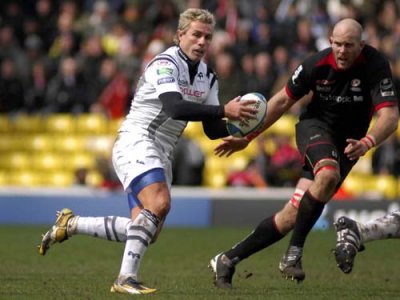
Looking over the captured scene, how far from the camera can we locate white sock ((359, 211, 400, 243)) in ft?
33.8

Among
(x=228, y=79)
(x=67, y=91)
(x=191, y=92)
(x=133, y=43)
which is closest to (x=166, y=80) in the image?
(x=191, y=92)

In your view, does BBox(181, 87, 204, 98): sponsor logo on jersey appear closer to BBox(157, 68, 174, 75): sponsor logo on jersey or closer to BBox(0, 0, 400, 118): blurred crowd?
BBox(157, 68, 174, 75): sponsor logo on jersey

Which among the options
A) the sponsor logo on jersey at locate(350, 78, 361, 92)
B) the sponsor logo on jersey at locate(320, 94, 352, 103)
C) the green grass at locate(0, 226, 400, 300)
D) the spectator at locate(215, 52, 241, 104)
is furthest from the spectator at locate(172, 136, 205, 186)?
the sponsor logo on jersey at locate(350, 78, 361, 92)

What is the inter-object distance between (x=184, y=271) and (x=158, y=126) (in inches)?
105

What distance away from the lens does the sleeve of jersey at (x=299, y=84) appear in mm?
10406

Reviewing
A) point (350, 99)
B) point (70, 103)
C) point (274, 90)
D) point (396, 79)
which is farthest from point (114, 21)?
point (350, 99)

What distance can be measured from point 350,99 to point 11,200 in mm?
11333

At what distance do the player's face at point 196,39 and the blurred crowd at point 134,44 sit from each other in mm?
11462

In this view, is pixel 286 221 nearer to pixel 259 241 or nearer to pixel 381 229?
pixel 259 241

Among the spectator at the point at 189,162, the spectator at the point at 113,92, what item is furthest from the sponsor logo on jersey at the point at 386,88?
the spectator at the point at 113,92

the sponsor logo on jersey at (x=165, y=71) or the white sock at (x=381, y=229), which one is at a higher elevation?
the sponsor logo on jersey at (x=165, y=71)

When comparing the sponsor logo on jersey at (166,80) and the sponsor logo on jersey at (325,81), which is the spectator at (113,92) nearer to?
the sponsor logo on jersey at (325,81)

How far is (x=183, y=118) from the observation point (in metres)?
9.57

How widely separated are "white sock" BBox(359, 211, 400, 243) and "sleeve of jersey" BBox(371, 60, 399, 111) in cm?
97
